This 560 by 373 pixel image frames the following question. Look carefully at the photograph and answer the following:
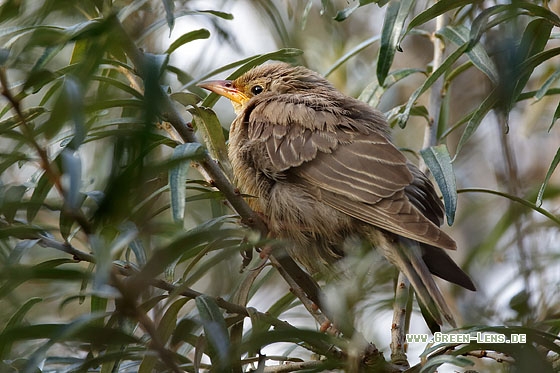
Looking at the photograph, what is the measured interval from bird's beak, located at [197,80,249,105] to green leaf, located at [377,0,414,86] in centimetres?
193

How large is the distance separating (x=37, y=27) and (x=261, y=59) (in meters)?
1.33

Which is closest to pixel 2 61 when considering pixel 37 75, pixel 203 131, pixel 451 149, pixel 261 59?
pixel 37 75

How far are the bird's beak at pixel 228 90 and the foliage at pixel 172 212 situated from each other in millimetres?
389

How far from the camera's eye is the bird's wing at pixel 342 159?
399 cm

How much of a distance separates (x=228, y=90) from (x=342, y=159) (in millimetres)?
1378

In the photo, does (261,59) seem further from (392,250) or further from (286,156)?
(392,250)

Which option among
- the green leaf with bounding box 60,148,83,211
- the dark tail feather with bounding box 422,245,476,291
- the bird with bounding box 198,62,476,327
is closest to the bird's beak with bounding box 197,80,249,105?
the bird with bounding box 198,62,476,327

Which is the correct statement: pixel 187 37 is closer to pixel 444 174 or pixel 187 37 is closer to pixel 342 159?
pixel 342 159

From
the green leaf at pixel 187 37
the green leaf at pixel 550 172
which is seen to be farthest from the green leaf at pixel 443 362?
the green leaf at pixel 187 37

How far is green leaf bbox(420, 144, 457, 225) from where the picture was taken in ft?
11.8

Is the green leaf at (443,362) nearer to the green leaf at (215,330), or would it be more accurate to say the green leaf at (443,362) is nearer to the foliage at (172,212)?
the foliage at (172,212)

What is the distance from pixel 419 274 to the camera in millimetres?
3791

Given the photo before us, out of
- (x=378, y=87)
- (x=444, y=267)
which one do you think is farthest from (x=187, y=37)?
(x=444, y=267)

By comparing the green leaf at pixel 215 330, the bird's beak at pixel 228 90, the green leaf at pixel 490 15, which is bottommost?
the green leaf at pixel 215 330
